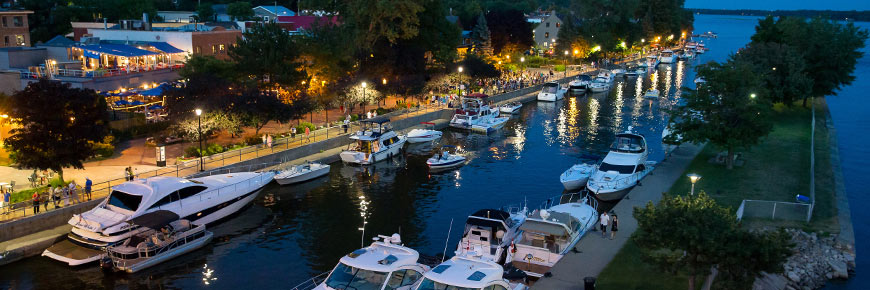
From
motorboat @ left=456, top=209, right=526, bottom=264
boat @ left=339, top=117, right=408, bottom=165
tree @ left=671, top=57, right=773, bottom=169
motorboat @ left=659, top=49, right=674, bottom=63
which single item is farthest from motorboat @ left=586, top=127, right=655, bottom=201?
motorboat @ left=659, top=49, right=674, bottom=63

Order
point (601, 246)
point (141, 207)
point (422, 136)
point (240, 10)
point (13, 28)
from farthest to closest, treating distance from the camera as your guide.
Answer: point (240, 10)
point (13, 28)
point (422, 136)
point (141, 207)
point (601, 246)

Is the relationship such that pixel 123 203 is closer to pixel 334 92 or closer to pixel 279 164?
pixel 279 164

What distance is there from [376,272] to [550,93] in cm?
5947

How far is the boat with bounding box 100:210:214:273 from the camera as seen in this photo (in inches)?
1063

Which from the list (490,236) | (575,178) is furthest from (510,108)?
(490,236)

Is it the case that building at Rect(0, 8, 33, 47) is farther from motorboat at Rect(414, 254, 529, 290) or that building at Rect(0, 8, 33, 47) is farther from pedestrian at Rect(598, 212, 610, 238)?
motorboat at Rect(414, 254, 529, 290)

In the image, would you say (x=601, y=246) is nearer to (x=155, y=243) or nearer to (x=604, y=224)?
(x=604, y=224)

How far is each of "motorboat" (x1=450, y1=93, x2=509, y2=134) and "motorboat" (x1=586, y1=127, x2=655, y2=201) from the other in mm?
18949

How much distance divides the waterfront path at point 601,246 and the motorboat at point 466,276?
6.92 ft

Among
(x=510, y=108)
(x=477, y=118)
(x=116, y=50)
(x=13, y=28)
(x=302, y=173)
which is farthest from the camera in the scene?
Answer: (x=13, y=28)

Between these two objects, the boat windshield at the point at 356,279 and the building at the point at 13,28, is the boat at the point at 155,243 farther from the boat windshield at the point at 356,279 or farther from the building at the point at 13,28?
the building at the point at 13,28

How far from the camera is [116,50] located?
194 ft

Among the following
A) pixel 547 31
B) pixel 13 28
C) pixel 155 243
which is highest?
pixel 547 31

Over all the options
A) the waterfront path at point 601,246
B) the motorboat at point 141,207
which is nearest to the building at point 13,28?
the motorboat at point 141,207
